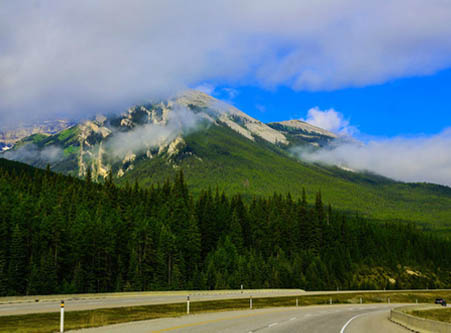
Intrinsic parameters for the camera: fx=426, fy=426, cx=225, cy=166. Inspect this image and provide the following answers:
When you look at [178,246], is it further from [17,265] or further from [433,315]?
[433,315]

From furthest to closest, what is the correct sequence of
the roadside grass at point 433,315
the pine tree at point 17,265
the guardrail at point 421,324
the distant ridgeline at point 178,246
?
the distant ridgeline at point 178,246, the pine tree at point 17,265, the roadside grass at point 433,315, the guardrail at point 421,324

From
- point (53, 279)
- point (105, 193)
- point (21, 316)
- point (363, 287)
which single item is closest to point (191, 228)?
point (105, 193)

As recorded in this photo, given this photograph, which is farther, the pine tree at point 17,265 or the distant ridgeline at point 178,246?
the distant ridgeline at point 178,246

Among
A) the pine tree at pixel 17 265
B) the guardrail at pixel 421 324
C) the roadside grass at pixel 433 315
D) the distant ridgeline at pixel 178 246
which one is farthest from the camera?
the distant ridgeline at pixel 178 246

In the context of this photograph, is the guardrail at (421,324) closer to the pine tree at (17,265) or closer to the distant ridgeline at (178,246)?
the distant ridgeline at (178,246)

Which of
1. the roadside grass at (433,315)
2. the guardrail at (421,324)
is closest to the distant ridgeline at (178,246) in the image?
the roadside grass at (433,315)

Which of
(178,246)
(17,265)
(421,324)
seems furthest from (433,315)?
(178,246)

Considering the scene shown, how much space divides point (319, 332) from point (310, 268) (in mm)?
87544

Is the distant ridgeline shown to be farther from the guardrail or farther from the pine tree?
the guardrail

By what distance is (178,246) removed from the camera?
92.2 m

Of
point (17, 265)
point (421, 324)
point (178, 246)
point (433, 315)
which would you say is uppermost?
point (178, 246)

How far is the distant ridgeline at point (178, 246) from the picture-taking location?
232 ft

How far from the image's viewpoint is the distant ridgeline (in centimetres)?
7056

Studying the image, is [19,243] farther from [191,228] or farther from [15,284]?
[191,228]
